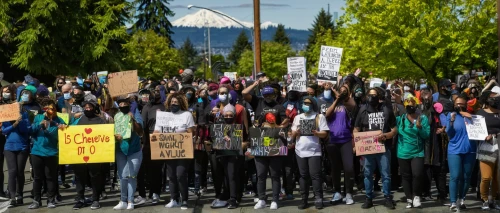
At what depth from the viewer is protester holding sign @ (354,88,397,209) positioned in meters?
11.8

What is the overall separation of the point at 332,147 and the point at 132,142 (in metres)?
3.13

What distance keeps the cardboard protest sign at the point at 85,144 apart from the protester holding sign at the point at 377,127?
3.86 metres

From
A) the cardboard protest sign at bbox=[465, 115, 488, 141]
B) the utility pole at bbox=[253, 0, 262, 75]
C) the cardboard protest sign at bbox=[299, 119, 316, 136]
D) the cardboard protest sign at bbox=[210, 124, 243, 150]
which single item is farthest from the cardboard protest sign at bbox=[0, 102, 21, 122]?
the utility pole at bbox=[253, 0, 262, 75]

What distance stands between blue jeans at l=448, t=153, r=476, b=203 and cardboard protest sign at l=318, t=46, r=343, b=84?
3.83m

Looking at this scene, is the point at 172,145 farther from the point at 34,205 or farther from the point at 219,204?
the point at 34,205

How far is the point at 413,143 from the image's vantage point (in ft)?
38.1

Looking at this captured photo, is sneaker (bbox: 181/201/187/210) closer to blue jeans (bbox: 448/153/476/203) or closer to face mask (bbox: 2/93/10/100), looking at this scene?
face mask (bbox: 2/93/10/100)

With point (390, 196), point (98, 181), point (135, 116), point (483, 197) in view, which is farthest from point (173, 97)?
point (483, 197)

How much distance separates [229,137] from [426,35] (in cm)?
2437

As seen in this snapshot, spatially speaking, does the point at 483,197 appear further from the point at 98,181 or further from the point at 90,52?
the point at 90,52

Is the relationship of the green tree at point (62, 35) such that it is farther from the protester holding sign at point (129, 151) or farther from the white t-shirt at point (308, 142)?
the white t-shirt at point (308, 142)

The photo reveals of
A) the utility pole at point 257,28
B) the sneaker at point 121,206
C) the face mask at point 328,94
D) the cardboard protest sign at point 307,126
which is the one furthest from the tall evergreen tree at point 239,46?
the cardboard protest sign at point 307,126

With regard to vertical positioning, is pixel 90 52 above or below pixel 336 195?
above

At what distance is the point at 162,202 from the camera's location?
12.8m
